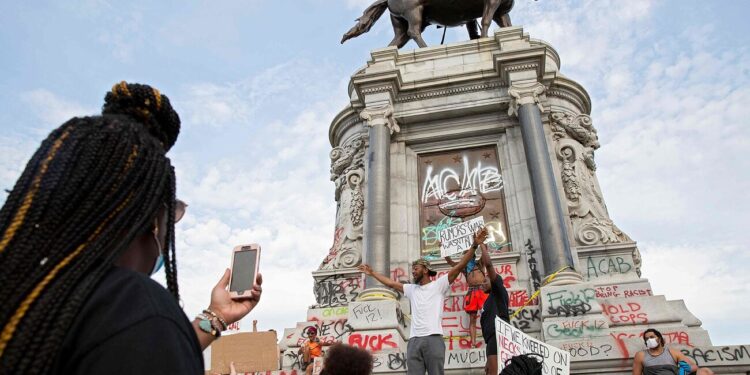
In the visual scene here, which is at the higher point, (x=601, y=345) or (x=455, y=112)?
(x=455, y=112)

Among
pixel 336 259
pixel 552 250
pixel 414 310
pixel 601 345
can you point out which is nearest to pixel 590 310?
pixel 601 345

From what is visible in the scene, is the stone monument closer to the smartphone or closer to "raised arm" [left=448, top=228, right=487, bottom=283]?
"raised arm" [left=448, top=228, right=487, bottom=283]

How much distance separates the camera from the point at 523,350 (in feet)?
19.3

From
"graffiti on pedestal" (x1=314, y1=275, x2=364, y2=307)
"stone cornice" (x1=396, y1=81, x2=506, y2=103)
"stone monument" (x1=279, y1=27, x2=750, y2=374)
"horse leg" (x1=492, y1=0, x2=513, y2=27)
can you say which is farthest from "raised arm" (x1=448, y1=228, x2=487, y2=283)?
"horse leg" (x1=492, y1=0, x2=513, y2=27)

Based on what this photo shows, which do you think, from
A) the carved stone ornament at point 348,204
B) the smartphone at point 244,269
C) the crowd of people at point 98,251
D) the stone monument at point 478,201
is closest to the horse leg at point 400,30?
the stone monument at point 478,201

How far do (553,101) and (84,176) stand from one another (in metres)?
13.3

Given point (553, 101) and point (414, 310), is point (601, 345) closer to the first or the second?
point (414, 310)

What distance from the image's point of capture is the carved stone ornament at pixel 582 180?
10914 mm

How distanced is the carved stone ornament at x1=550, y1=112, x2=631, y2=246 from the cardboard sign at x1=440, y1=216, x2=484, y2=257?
365cm

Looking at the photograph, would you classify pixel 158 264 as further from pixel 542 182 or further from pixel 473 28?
pixel 473 28

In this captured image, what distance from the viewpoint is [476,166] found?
12367mm

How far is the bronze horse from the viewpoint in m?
14.8

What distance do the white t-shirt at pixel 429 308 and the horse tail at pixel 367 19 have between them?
430 inches

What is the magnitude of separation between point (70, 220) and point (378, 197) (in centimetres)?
1024
